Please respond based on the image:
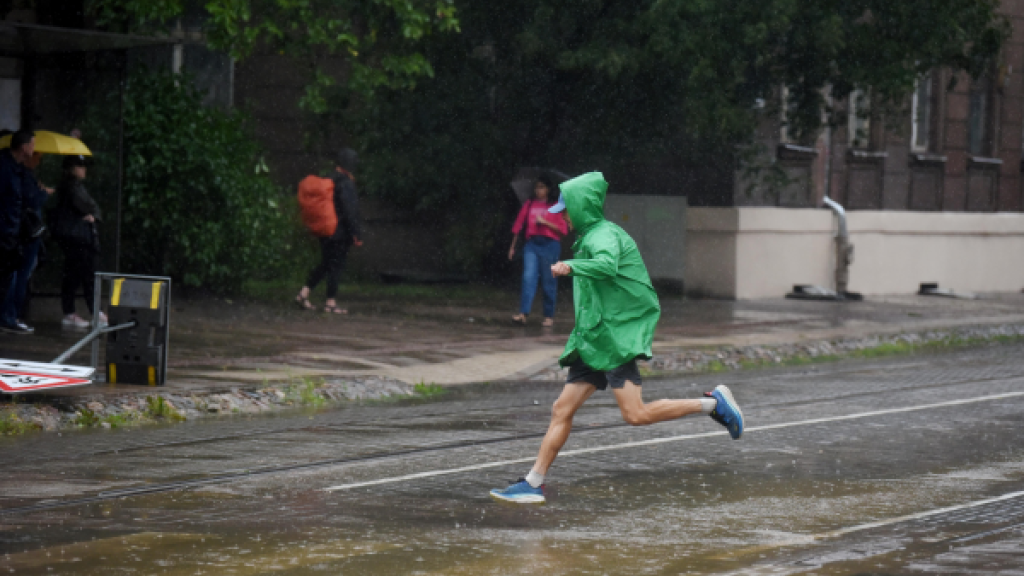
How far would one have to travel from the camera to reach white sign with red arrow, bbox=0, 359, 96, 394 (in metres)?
9.85

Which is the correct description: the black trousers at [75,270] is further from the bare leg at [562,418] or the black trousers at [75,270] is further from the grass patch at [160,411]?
the bare leg at [562,418]

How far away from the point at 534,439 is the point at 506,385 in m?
3.25

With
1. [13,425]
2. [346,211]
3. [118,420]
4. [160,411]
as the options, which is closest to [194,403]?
→ [160,411]

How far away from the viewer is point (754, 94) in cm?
2036

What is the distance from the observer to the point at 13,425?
9.73 meters

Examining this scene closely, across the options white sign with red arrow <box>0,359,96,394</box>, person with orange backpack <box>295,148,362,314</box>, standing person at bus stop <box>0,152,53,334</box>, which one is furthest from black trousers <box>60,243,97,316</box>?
white sign with red arrow <box>0,359,96,394</box>

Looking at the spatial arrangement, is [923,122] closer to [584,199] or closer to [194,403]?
[194,403]

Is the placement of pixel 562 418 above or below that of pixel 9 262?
below

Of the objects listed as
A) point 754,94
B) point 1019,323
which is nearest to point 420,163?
point 754,94

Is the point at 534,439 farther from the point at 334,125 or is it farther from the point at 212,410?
the point at 334,125

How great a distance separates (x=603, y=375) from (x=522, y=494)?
75 cm

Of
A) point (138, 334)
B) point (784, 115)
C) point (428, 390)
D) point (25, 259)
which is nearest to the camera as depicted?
point (138, 334)

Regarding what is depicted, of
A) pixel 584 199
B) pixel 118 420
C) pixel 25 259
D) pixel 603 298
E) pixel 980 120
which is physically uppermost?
pixel 980 120

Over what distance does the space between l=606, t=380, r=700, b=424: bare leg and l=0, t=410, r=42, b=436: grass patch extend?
13.7 feet
